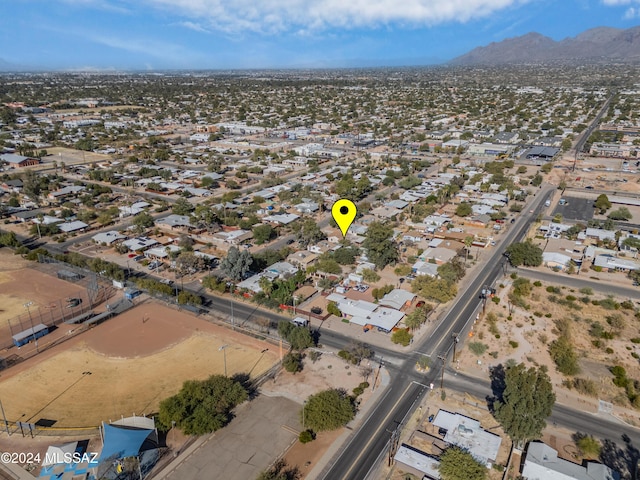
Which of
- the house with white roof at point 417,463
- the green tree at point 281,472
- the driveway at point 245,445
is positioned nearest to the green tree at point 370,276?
the driveway at point 245,445

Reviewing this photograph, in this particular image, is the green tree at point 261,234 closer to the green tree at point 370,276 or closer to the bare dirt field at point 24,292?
the green tree at point 370,276

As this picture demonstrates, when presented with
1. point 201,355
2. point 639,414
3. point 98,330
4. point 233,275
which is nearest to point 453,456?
point 639,414

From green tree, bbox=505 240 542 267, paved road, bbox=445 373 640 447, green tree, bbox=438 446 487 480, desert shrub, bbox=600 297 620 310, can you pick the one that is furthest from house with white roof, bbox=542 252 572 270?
green tree, bbox=438 446 487 480

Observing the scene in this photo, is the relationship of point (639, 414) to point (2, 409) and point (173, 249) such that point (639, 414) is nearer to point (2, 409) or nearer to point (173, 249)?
point (2, 409)

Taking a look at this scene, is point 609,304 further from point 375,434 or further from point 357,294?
point 375,434

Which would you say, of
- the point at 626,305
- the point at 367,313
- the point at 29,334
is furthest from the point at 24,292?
the point at 626,305
